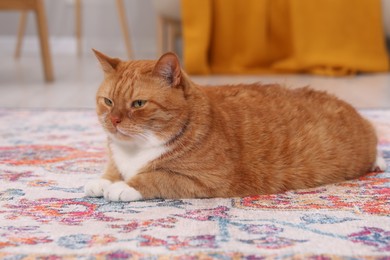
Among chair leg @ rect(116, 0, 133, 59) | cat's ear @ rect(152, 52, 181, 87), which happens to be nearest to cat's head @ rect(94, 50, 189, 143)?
cat's ear @ rect(152, 52, 181, 87)

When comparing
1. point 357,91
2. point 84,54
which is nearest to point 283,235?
point 357,91

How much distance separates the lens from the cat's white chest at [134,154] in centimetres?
139

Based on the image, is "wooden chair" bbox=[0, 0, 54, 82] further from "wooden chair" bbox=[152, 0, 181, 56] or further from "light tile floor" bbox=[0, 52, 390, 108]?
"wooden chair" bbox=[152, 0, 181, 56]

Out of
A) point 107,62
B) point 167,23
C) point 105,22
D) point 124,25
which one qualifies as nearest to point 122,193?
point 107,62

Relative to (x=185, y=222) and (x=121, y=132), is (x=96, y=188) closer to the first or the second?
(x=121, y=132)

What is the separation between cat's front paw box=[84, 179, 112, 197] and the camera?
4.69ft

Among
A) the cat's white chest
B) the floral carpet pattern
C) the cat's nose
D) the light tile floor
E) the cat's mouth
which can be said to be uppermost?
the cat's nose

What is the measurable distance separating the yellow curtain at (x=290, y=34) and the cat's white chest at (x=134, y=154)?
101 inches

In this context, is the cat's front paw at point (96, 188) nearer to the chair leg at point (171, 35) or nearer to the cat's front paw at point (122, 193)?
the cat's front paw at point (122, 193)

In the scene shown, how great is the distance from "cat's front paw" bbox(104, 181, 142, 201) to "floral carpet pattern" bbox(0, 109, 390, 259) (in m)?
0.01

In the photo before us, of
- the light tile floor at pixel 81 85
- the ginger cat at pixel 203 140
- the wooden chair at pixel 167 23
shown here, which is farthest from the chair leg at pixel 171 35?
the ginger cat at pixel 203 140

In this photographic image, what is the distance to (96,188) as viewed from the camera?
1431 millimetres

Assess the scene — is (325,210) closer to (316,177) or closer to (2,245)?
(316,177)

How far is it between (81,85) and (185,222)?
8.43 feet
